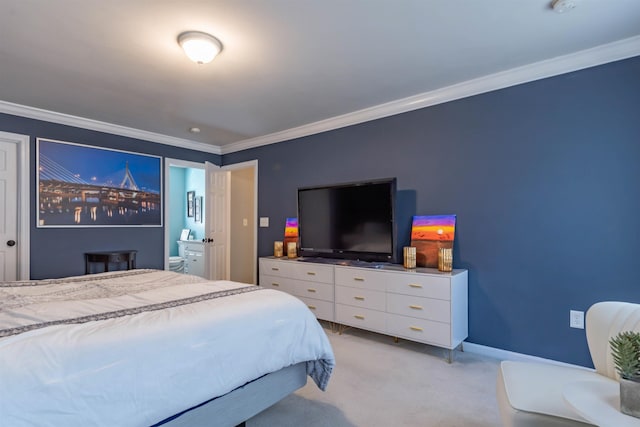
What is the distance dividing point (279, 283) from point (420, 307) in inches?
69.1

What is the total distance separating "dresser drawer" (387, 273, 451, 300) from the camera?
9.15 feet

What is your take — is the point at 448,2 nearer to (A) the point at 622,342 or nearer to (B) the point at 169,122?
(A) the point at 622,342

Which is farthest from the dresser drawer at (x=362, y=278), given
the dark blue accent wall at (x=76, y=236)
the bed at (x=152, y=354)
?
the dark blue accent wall at (x=76, y=236)

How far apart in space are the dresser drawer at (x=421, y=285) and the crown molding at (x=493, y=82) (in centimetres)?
170

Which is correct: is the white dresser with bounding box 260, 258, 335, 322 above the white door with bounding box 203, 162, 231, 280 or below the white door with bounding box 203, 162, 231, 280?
below

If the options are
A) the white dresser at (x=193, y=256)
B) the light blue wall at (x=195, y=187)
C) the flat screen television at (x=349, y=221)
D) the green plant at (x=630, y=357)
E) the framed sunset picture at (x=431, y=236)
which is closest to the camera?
the green plant at (x=630, y=357)

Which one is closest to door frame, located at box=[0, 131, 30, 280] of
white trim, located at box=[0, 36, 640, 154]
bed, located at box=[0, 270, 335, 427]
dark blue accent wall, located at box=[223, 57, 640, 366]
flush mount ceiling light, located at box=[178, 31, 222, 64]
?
white trim, located at box=[0, 36, 640, 154]

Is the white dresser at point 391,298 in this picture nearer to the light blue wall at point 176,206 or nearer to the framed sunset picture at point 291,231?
the framed sunset picture at point 291,231

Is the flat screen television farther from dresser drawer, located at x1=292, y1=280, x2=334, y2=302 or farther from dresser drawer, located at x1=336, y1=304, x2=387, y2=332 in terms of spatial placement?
dresser drawer, located at x1=336, y1=304, x2=387, y2=332

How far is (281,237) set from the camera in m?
4.67

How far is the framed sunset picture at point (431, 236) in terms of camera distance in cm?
315

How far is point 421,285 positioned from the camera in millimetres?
2910

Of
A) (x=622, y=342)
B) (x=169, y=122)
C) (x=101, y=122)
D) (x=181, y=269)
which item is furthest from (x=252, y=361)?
(x=181, y=269)

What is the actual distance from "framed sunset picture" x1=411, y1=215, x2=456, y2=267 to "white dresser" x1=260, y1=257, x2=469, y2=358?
0.54 ft
